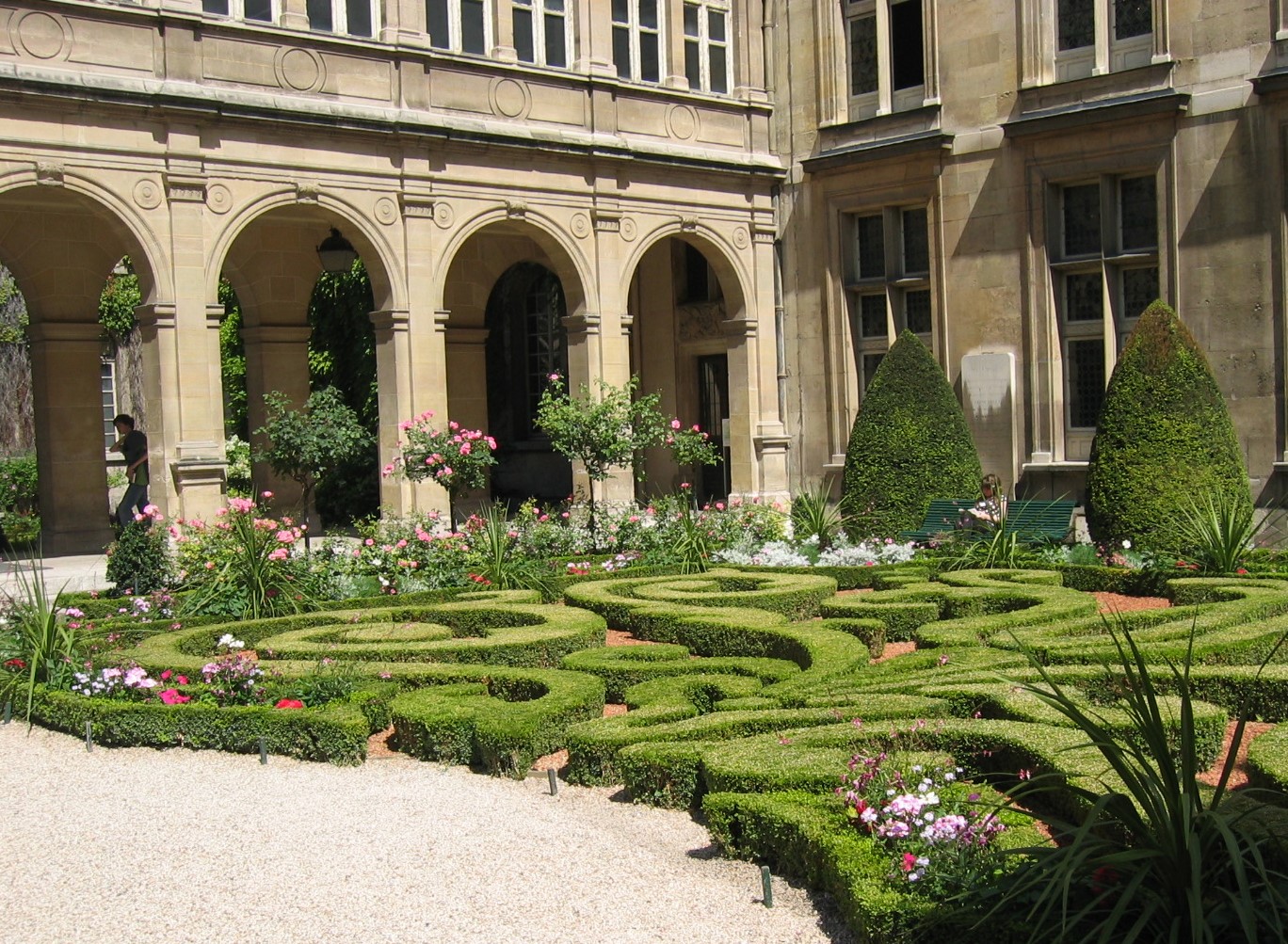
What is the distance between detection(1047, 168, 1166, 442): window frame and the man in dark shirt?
35.9 feet

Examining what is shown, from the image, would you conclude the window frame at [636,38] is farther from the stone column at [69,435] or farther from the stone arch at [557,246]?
the stone column at [69,435]

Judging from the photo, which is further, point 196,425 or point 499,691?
point 196,425

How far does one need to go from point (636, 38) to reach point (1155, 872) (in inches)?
646

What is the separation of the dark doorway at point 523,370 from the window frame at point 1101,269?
8.67 metres

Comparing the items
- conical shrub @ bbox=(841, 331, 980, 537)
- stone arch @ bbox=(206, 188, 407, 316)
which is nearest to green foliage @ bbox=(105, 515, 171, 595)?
stone arch @ bbox=(206, 188, 407, 316)

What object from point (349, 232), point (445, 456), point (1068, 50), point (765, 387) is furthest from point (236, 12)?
point (1068, 50)

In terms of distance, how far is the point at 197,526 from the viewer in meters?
13.6

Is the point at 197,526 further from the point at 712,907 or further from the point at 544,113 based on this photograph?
the point at 712,907

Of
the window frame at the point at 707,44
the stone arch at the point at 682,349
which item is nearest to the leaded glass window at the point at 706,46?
the window frame at the point at 707,44

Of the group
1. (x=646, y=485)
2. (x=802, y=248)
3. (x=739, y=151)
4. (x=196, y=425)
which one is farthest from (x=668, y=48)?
(x=196, y=425)

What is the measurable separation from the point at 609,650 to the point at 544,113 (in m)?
10.5

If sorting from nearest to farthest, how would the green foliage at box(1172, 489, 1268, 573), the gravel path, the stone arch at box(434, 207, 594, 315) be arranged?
the gravel path → the green foliage at box(1172, 489, 1268, 573) → the stone arch at box(434, 207, 594, 315)

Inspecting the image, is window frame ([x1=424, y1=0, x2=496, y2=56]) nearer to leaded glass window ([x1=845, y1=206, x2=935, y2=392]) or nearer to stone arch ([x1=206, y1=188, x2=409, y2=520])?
stone arch ([x1=206, y1=188, x2=409, y2=520])

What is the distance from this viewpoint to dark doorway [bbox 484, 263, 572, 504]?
23734 mm
